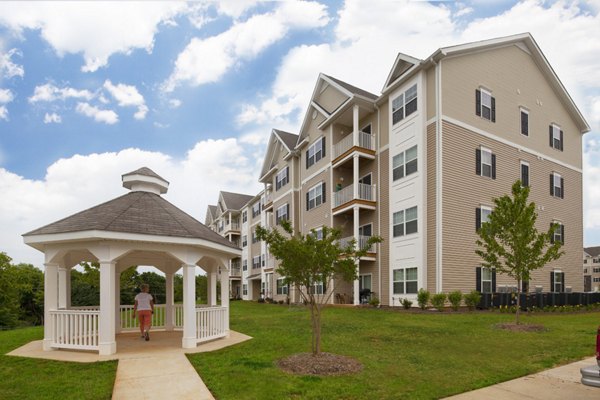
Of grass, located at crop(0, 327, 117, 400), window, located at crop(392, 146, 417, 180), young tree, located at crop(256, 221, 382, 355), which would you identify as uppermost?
window, located at crop(392, 146, 417, 180)

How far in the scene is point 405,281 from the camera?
2369 cm

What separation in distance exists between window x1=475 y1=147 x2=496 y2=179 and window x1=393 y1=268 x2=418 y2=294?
21.5 feet

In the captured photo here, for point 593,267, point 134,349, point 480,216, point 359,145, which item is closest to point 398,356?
point 134,349

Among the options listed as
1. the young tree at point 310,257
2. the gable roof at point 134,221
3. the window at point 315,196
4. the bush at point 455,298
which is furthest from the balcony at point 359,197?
the young tree at point 310,257

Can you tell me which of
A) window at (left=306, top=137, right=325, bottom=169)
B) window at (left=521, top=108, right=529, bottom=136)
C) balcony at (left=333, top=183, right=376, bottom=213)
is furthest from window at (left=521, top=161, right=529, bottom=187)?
window at (left=306, top=137, right=325, bottom=169)

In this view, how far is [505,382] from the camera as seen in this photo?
27.3ft

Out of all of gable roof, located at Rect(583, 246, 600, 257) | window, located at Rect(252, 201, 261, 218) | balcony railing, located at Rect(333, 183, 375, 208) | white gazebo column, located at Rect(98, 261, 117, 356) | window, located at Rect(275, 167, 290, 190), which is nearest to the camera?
white gazebo column, located at Rect(98, 261, 117, 356)

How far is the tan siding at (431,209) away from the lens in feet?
72.6

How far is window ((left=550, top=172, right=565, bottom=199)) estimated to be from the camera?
29156mm

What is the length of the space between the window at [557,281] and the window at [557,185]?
16.8ft

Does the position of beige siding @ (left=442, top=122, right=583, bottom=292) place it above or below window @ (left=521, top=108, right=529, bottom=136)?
below

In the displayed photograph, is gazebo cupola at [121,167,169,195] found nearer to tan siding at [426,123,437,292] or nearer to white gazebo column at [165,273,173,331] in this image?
white gazebo column at [165,273,173,331]

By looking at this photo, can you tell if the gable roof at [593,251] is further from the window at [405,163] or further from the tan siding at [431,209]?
the tan siding at [431,209]

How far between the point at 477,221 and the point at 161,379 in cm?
1948
